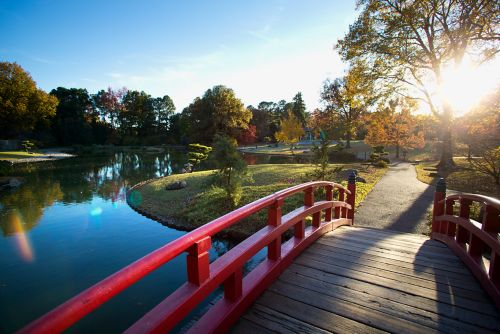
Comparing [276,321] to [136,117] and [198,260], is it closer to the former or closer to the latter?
[198,260]

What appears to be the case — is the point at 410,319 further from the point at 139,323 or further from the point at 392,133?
the point at 392,133

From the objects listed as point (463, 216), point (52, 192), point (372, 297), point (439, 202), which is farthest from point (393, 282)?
Result: point (52, 192)

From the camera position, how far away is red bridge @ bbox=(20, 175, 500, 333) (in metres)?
1.72

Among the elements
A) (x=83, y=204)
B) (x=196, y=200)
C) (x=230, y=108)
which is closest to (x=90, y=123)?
(x=230, y=108)

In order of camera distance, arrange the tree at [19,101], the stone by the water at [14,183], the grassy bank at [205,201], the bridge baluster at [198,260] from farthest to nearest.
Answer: the tree at [19,101] < the stone by the water at [14,183] < the grassy bank at [205,201] < the bridge baluster at [198,260]

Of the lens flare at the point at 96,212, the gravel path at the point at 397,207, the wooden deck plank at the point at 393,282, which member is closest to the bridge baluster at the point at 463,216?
the wooden deck plank at the point at 393,282

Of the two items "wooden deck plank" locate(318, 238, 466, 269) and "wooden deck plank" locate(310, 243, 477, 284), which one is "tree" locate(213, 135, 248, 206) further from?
"wooden deck plank" locate(310, 243, 477, 284)

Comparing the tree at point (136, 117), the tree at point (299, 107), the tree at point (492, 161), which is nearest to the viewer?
the tree at point (492, 161)

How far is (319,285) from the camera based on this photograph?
276cm

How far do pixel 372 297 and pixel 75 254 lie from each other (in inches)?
296

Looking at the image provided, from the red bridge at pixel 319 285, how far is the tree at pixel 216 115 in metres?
41.0

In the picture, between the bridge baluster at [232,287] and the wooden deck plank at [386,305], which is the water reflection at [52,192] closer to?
the bridge baluster at [232,287]

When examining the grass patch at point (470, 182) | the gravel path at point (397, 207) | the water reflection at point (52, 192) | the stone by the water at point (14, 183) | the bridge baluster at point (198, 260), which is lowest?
the water reflection at point (52, 192)

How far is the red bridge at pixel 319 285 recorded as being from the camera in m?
1.72
